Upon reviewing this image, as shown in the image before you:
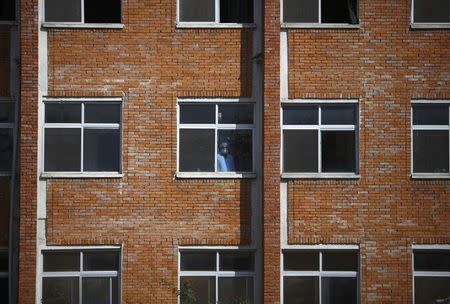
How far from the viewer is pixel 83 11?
13.7 m

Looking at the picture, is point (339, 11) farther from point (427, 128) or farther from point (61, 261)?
point (61, 261)

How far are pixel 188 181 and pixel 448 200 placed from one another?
5.13 metres

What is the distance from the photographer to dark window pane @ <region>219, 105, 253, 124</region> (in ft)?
44.5

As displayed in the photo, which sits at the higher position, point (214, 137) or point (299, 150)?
point (214, 137)

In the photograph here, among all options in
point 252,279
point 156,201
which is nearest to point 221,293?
point 252,279

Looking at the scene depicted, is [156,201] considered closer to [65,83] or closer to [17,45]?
[65,83]

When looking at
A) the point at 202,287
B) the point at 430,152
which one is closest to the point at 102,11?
the point at 202,287

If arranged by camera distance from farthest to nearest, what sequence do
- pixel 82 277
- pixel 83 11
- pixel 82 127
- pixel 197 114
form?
pixel 83 11 < pixel 197 114 < pixel 82 127 < pixel 82 277

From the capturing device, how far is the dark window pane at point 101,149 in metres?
13.5

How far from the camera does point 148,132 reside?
13359mm

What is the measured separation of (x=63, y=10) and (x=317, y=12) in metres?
5.15

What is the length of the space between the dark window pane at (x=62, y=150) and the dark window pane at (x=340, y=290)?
545 centimetres

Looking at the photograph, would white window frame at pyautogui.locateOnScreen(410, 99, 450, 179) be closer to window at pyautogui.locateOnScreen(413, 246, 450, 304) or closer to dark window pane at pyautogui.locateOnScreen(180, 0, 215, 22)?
window at pyautogui.locateOnScreen(413, 246, 450, 304)

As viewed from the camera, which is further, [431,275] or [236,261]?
[236,261]
